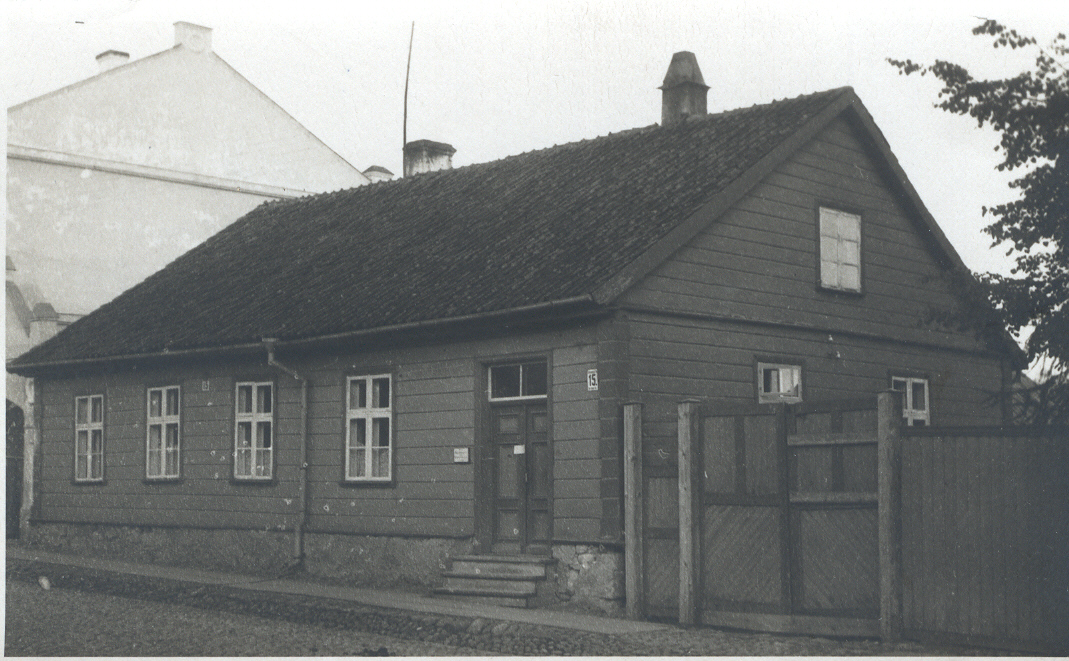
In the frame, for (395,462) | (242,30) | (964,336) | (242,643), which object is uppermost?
(242,30)

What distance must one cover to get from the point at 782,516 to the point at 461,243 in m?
7.39

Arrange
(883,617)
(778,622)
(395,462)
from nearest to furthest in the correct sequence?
(883,617)
(778,622)
(395,462)

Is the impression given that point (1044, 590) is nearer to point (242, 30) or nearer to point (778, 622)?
point (778, 622)

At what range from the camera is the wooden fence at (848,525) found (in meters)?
10.4

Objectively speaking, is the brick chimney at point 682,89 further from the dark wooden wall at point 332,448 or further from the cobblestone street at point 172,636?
the cobblestone street at point 172,636

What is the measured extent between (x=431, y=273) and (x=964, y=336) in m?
7.98

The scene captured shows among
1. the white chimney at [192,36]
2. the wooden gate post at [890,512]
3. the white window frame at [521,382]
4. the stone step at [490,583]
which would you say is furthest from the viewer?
the white chimney at [192,36]

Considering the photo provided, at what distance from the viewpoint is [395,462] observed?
16812 mm

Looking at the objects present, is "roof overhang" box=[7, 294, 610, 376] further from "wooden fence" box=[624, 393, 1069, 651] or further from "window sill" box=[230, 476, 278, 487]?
"window sill" box=[230, 476, 278, 487]

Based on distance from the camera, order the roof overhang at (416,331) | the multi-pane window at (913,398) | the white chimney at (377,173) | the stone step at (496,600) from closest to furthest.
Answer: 1. the roof overhang at (416,331)
2. the stone step at (496,600)
3. the multi-pane window at (913,398)
4. the white chimney at (377,173)

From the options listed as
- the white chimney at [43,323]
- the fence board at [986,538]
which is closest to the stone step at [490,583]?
the fence board at [986,538]

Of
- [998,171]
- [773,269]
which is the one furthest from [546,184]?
[998,171]

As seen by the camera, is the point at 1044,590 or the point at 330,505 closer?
the point at 1044,590

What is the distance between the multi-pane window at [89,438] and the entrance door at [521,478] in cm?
913
